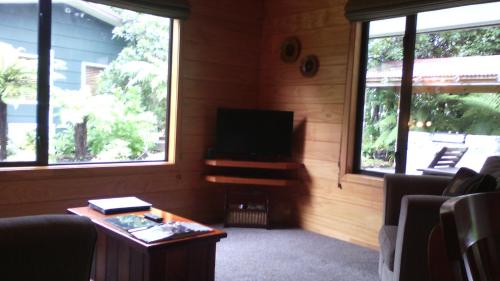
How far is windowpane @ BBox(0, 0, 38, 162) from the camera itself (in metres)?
3.08

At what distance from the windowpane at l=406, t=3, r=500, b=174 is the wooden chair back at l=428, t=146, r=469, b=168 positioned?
0.09ft

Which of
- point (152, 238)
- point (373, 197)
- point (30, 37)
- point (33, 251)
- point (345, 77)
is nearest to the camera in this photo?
point (33, 251)

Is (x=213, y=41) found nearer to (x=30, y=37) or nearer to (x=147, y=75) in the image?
(x=147, y=75)

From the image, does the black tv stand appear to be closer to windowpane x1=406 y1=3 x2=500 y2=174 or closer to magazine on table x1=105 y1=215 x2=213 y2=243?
windowpane x1=406 y1=3 x2=500 y2=174

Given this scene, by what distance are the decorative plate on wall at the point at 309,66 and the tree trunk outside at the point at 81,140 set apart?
2056mm

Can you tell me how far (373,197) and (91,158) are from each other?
2.41 m

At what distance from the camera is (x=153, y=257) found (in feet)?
6.14

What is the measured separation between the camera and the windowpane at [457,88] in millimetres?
3020

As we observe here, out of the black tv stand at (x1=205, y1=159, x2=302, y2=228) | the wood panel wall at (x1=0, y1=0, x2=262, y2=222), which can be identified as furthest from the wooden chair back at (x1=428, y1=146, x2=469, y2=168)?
the wood panel wall at (x1=0, y1=0, x2=262, y2=222)

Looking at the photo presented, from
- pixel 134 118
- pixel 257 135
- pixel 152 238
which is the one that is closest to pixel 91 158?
pixel 134 118

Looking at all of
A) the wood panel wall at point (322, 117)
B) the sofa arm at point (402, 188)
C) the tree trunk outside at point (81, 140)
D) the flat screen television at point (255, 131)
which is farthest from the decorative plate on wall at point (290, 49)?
the tree trunk outside at point (81, 140)

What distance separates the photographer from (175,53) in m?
→ 3.89

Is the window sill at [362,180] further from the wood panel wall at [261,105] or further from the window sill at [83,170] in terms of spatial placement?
the window sill at [83,170]

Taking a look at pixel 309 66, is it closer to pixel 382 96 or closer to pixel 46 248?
pixel 382 96
